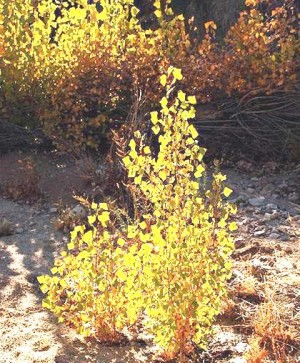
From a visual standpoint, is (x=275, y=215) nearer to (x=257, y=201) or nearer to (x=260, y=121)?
(x=257, y=201)

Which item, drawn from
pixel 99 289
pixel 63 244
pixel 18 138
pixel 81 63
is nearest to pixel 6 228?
pixel 63 244

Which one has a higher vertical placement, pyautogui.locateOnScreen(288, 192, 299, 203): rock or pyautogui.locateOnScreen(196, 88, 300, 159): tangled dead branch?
pyautogui.locateOnScreen(196, 88, 300, 159): tangled dead branch

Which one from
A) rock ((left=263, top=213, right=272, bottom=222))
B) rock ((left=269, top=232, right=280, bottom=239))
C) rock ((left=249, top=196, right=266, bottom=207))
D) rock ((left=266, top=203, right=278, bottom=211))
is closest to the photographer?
rock ((left=269, top=232, right=280, bottom=239))

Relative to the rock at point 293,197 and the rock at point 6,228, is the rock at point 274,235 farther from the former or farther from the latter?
the rock at point 6,228

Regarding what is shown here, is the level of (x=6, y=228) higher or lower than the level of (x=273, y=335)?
higher

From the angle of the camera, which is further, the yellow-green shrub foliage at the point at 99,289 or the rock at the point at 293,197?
the rock at the point at 293,197

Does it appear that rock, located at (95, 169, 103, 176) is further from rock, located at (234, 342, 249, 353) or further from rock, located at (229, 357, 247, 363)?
rock, located at (229, 357, 247, 363)

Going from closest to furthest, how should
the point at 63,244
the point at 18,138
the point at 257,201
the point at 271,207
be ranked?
the point at 63,244 → the point at 271,207 → the point at 257,201 → the point at 18,138

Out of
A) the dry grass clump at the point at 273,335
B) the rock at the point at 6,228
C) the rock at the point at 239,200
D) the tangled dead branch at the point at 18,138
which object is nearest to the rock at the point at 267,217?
the rock at the point at 239,200

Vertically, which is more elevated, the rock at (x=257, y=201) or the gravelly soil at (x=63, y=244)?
the rock at (x=257, y=201)

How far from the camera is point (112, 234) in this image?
15.9 ft

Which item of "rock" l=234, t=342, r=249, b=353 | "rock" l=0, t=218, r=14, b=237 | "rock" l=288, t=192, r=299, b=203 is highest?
"rock" l=288, t=192, r=299, b=203

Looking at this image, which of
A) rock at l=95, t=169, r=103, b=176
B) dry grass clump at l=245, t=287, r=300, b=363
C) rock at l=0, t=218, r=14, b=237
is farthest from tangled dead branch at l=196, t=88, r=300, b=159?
dry grass clump at l=245, t=287, r=300, b=363

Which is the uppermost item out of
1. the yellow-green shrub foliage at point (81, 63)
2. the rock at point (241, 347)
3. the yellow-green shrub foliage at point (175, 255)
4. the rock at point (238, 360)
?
the yellow-green shrub foliage at point (81, 63)
